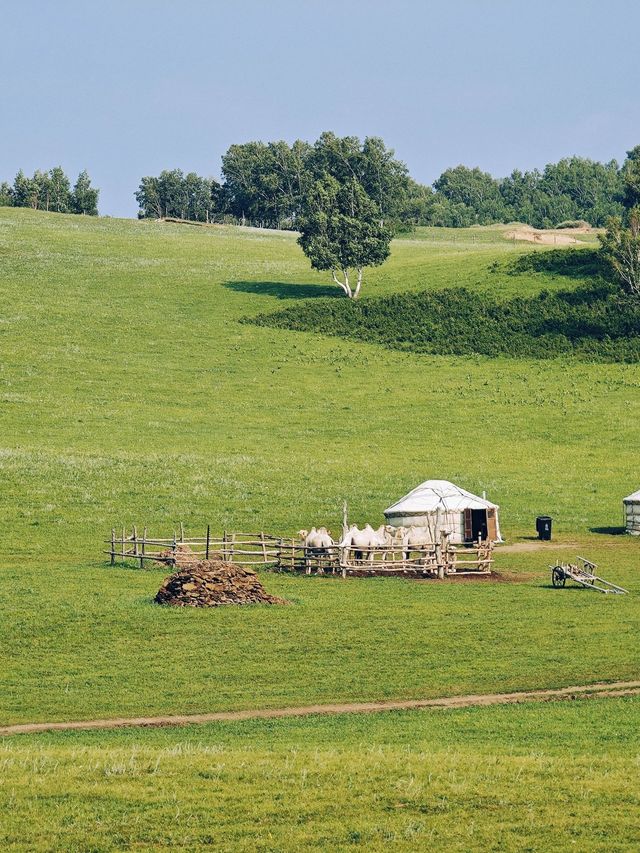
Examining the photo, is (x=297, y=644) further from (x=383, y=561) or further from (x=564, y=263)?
(x=564, y=263)

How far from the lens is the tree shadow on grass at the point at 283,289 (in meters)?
109

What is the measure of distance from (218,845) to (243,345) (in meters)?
76.5

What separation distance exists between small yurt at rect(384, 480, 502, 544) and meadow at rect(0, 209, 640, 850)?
1.52 m

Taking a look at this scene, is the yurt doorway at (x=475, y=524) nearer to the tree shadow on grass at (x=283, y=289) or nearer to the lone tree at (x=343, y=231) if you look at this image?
the lone tree at (x=343, y=231)

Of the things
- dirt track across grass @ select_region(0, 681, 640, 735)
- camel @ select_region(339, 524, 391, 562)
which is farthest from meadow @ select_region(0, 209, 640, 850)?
camel @ select_region(339, 524, 391, 562)

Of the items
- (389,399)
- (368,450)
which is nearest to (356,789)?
(368,450)

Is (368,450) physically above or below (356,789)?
above

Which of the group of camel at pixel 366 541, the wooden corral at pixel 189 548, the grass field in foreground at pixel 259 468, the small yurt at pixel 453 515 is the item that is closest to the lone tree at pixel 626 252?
the grass field in foreground at pixel 259 468

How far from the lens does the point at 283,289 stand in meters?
112

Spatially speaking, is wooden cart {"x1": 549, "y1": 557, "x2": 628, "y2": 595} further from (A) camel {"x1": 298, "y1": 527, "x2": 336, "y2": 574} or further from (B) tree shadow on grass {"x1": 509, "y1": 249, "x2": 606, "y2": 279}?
(B) tree shadow on grass {"x1": 509, "y1": 249, "x2": 606, "y2": 279}

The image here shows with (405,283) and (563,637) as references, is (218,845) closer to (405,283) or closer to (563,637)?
(563,637)

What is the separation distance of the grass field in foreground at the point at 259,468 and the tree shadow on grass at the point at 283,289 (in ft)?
2.05

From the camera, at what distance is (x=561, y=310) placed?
97250 millimetres

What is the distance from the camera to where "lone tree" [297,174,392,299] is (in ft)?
343
